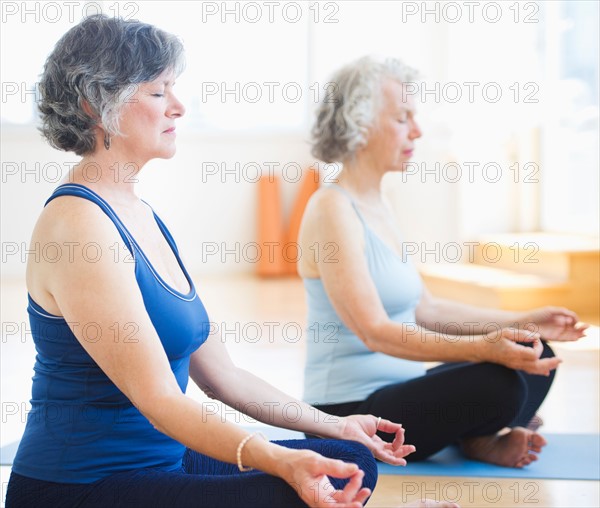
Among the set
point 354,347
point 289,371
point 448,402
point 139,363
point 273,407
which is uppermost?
point 139,363

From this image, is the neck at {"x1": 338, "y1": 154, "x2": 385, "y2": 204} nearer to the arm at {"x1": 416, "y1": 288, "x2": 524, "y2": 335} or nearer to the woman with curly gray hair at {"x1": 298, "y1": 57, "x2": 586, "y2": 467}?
the woman with curly gray hair at {"x1": 298, "y1": 57, "x2": 586, "y2": 467}

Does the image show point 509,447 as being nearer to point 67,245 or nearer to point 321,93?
point 67,245

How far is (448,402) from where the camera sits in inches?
95.5

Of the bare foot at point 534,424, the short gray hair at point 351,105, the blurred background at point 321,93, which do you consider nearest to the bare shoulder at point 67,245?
the short gray hair at point 351,105

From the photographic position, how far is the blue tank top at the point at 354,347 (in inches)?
98.3

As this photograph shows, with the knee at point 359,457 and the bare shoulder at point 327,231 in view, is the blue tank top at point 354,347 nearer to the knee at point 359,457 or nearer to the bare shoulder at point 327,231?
the bare shoulder at point 327,231

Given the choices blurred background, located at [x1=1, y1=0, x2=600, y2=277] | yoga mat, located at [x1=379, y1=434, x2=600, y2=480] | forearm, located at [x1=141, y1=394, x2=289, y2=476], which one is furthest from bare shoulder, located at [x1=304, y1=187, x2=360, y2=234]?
blurred background, located at [x1=1, y1=0, x2=600, y2=277]

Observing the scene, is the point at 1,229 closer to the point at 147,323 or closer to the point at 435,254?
the point at 435,254

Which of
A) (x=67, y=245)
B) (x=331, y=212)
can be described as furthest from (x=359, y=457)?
(x=331, y=212)

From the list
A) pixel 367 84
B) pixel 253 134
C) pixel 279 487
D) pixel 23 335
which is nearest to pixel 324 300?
pixel 367 84

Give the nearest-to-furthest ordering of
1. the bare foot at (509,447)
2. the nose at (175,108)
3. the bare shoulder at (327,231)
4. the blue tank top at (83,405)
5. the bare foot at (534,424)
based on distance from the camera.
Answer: the blue tank top at (83,405), the nose at (175,108), the bare shoulder at (327,231), the bare foot at (509,447), the bare foot at (534,424)

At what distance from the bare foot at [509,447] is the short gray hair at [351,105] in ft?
2.92

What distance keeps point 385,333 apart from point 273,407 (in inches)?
27.2

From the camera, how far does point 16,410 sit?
3.28 metres
